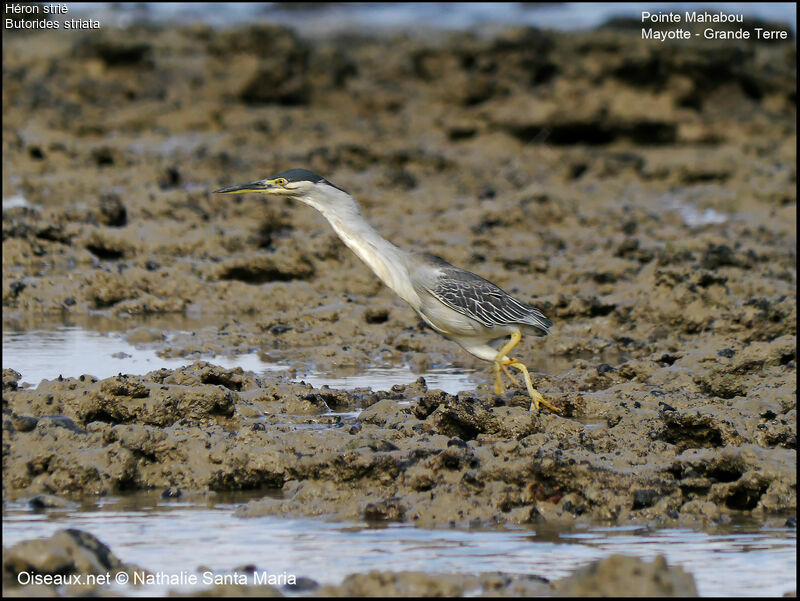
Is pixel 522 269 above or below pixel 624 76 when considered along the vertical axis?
below

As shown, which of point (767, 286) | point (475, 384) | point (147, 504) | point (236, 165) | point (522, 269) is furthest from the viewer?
point (236, 165)

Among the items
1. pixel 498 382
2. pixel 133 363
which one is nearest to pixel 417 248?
pixel 133 363

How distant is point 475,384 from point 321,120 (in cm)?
1160

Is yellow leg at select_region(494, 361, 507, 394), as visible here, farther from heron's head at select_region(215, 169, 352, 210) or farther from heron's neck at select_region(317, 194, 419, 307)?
heron's head at select_region(215, 169, 352, 210)

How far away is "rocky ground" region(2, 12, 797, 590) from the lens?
16.7ft

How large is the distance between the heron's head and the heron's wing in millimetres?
645

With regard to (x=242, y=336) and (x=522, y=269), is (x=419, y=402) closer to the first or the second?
(x=242, y=336)

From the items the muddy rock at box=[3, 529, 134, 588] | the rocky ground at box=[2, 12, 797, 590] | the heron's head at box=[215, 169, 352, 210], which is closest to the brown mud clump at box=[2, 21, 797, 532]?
the rocky ground at box=[2, 12, 797, 590]

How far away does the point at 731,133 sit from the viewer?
1786cm

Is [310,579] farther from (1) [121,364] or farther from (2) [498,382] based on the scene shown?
(1) [121,364]

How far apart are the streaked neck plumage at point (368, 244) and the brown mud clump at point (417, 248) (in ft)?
2.00

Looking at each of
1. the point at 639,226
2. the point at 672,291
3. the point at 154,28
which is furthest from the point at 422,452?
the point at 154,28

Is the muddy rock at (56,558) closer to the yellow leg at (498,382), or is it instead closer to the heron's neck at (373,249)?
the heron's neck at (373,249)

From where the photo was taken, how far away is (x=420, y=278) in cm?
660
